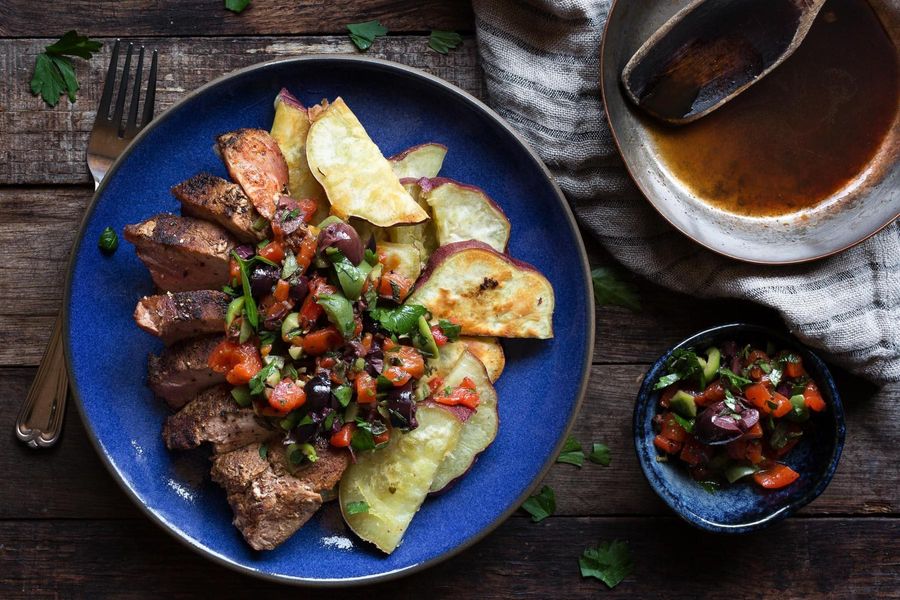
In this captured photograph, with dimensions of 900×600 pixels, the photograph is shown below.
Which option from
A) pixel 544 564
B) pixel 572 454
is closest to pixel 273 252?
pixel 572 454

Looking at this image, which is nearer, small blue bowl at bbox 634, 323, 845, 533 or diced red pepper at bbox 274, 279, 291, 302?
diced red pepper at bbox 274, 279, 291, 302

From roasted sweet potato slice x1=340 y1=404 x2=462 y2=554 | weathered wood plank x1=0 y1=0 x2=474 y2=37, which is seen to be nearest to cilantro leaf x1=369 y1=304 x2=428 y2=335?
roasted sweet potato slice x1=340 y1=404 x2=462 y2=554

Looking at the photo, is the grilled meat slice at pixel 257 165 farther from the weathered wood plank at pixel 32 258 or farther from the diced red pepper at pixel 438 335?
the weathered wood plank at pixel 32 258

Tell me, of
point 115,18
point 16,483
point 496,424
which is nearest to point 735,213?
point 496,424

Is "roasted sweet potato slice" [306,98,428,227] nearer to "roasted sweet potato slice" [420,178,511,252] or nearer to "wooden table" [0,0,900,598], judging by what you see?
"roasted sweet potato slice" [420,178,511,252]

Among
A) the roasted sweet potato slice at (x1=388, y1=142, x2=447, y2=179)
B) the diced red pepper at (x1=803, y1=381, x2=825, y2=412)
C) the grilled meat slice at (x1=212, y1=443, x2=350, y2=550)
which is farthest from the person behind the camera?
the diced red pepper at (x1=803, y1=381, x2=825, y2=412)

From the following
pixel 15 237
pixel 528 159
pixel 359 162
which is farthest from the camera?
pixel 15 237

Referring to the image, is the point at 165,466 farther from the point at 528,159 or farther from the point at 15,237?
the point at 528,159
